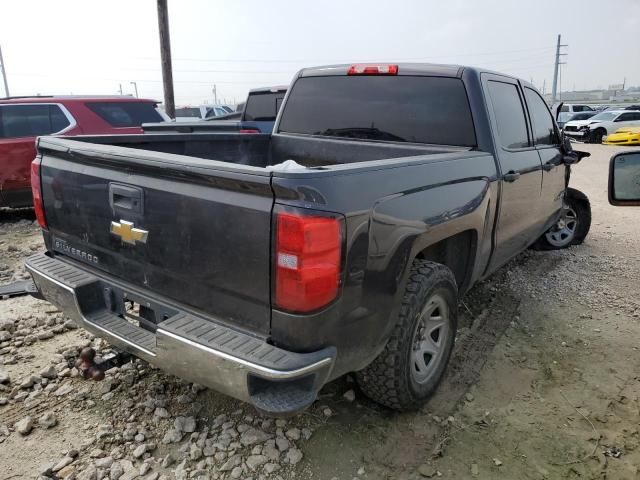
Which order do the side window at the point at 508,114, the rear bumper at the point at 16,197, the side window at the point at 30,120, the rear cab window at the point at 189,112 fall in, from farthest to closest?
the rear cab window at the point at 189,112 → the side window at the point at 30,120 → the rear bumper at the point at 16,197 → the side window at the point at 508,114

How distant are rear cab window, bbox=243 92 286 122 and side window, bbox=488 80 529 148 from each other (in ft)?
18.5

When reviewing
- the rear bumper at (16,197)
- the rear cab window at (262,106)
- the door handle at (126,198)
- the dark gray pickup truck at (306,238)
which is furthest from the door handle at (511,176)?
the rear bumper at (16,197)

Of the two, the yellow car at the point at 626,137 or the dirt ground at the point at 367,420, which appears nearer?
the dirt ground at the point at 367,420

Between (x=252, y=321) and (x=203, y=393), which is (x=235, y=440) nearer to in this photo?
(x=203, y=393)

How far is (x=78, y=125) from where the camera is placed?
25.2 ft

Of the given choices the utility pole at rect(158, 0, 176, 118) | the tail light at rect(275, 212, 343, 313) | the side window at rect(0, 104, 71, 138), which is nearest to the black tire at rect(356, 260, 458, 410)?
the tail light at rect(275, 212, 343, 313)

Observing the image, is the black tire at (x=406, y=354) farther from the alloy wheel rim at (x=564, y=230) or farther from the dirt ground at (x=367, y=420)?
the alloy wheel rim at (x=564, y=230)

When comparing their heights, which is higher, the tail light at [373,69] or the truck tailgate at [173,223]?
the tail light at [373,69]

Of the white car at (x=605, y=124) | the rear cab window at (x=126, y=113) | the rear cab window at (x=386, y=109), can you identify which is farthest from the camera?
the white car at (x=605, y=124)

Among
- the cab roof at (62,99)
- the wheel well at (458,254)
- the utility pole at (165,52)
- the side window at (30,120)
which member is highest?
the utility pole at (165,52)

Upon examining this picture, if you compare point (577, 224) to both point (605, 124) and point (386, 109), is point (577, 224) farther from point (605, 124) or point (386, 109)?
point (605, 124)

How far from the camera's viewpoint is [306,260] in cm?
195

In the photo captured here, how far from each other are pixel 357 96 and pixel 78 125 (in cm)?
560

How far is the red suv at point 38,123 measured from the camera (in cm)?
706
